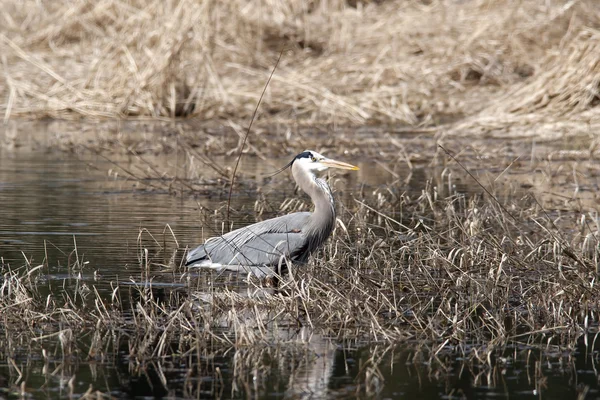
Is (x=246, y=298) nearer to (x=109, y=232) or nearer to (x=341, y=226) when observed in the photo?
(x=341, y=226)

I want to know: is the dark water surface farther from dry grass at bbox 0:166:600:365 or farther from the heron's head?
the heron's head

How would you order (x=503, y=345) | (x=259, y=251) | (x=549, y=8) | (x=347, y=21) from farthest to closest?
(x=347, y=21) → (x=549, y=8) → (x=259, y=251) → (x=503, y=345)

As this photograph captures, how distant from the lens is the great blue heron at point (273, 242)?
780 cm

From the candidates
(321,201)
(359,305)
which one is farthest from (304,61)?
(359,305)

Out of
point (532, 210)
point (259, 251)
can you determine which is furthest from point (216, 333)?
point (532, 210)

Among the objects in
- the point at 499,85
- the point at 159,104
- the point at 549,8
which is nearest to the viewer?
the point at 159,104

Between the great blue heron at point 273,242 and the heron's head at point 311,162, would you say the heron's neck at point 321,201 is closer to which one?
the great blue heron at point 273,242

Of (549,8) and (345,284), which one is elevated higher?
(549,8)

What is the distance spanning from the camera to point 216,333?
20.1 feet

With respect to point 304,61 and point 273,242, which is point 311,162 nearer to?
point 273,242

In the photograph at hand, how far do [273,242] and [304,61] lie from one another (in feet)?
44.5

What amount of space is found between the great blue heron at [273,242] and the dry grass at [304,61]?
27.9ft

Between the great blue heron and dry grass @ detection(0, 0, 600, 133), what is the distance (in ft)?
27.9

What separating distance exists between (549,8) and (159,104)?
7.28 metres
